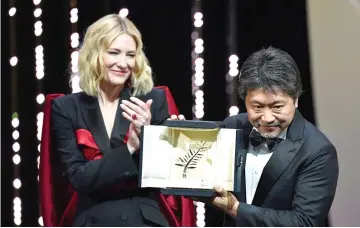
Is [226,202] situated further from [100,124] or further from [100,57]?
[100,57]

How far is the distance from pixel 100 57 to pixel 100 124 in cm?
20

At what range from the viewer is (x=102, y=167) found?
178 cm

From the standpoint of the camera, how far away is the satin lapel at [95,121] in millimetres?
1858

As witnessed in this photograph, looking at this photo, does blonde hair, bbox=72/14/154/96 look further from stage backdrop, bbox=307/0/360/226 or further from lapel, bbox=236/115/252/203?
stage backdrop, bbox=307/0/360/226

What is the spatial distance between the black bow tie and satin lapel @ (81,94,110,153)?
42 cm

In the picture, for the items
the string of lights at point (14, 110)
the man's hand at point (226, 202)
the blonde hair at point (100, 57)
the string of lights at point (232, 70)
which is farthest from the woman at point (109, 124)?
the string of lights at point (14, 110)

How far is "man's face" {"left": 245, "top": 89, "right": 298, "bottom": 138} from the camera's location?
1.63 metres

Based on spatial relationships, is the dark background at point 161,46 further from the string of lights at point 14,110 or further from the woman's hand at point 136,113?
the woman's hand at point 136,113

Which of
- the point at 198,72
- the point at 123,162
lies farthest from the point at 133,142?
the point at 198,72

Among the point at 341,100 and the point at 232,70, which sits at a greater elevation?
the point at 232,70

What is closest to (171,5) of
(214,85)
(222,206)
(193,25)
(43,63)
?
(193,25)

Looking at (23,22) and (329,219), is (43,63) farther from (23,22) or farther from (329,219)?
(329,219)

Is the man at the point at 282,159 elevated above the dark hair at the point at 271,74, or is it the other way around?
the dark hair at the point at 271,74

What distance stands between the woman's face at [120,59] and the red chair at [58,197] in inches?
5.1
